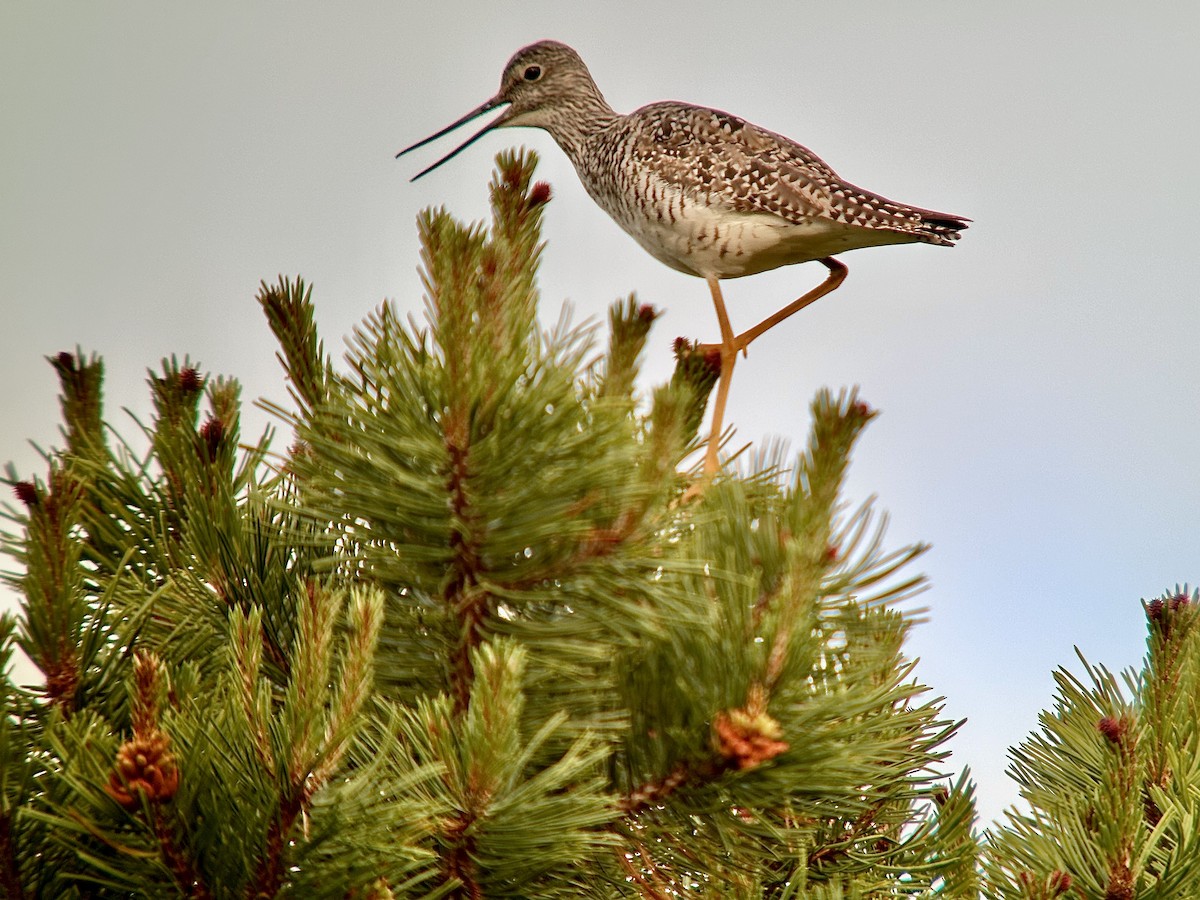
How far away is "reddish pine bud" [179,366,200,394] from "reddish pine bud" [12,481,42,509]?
70 cm

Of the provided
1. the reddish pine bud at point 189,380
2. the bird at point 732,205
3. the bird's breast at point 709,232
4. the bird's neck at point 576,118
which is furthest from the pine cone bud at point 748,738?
the bird's neck at point 576,118

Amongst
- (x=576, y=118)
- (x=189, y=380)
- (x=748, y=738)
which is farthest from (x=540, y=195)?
(x=576, y=118)

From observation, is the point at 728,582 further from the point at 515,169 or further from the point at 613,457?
the point at 515,169

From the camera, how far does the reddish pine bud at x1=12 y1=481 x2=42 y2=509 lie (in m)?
2.36

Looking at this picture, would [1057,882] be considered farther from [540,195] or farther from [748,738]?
[540,195]

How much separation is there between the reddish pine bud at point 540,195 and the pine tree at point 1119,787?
5.64 ft

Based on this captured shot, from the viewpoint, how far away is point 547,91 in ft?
20.1

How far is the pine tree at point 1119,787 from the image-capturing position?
263cm

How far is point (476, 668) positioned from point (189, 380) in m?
1.51

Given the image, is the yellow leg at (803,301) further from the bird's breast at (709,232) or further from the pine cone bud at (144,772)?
the pine cone bud at (144,772)

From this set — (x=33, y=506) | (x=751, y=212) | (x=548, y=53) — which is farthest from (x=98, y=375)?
(x=548, y=53)

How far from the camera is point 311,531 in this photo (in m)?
2.60

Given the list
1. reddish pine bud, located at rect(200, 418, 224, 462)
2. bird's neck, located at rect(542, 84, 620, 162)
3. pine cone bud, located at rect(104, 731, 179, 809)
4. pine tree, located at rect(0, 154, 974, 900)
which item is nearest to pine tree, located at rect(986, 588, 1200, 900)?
pine tree, located at rect(0, 154, 974, 900)

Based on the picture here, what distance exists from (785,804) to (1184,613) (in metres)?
1.30
